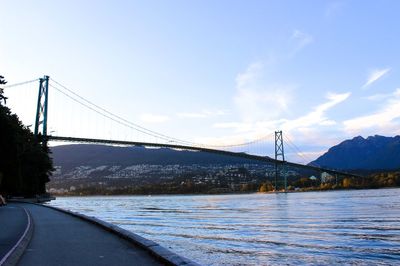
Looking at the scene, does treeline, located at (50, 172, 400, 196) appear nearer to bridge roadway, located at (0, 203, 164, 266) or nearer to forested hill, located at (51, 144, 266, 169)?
forested hill, located at (51, 144, 266, 169)

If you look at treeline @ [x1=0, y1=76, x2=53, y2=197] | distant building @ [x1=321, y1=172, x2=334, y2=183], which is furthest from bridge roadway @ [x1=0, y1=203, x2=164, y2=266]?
distant building @ [x1=321, y1=172, x2=334, y2=183]

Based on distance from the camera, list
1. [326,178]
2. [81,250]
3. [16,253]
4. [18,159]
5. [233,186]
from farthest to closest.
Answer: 1. [233,186]
2. [326,178]
3. [18,159]
4. [81,250]
5. [16,253]

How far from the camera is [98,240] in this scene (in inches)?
581

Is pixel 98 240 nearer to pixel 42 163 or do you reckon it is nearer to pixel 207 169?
pixel 42 163

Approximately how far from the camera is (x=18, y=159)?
49812mm

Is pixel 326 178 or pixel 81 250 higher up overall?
pixel 326 178

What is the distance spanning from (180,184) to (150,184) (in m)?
11.0

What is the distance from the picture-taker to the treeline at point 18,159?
35656 mm

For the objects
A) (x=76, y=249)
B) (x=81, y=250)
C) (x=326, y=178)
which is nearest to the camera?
(x=81, y=250)

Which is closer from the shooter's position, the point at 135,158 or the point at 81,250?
the point at 81,250

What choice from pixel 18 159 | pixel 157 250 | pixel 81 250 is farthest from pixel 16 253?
pixel 18 159

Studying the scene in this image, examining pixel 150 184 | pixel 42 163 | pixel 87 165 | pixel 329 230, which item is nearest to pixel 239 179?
pixel 150 184

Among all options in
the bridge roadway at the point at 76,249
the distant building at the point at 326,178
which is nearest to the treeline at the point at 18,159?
the bridge roadway at the point at 76,249

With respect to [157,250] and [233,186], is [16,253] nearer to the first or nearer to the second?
[157,250]
